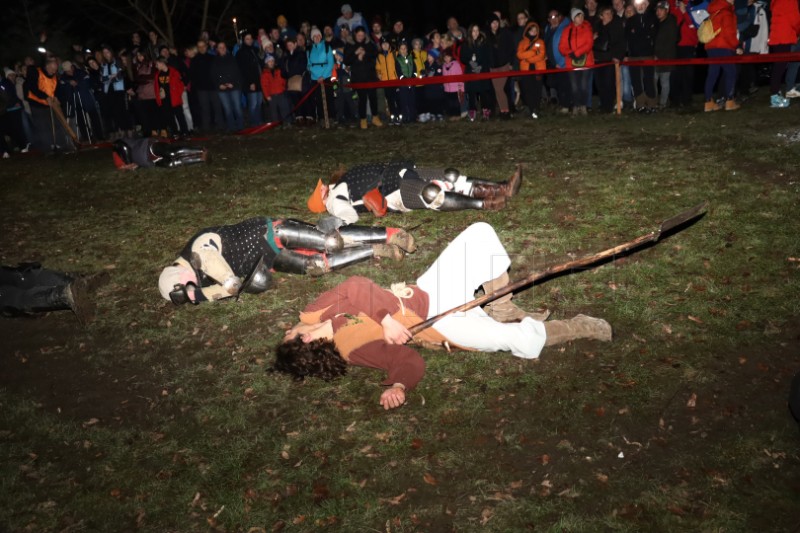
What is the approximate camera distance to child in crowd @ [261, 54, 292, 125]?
47.4ft

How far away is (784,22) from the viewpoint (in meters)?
10.7

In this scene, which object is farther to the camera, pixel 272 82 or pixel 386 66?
pixel 272 82

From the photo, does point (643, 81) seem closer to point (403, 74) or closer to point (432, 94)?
point (432, 94)

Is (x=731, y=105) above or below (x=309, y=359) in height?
above

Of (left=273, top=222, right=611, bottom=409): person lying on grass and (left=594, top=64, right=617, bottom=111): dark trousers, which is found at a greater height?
(left=594, top=64, right=617, bottom=111): dark trousers

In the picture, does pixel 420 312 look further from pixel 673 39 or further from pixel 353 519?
pixel 673 39

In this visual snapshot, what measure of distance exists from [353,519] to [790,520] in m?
2.28

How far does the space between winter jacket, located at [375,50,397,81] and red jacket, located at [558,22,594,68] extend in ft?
12.2

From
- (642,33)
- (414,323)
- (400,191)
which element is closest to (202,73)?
(400,191)

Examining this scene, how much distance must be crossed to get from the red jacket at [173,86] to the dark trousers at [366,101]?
14.7 feet

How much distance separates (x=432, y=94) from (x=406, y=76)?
79 cm

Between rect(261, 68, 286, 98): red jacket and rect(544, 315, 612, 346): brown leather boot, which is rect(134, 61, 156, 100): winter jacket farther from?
rect(544, 315, 612, 346): brown leather boot

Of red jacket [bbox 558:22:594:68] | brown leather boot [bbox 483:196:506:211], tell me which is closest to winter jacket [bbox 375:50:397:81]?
red jacket [bbox 558:22:594:68]

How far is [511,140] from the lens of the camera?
10680mm
